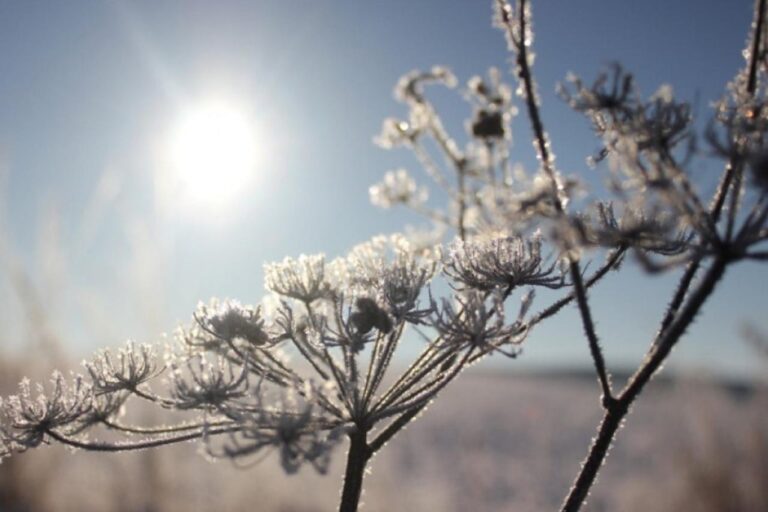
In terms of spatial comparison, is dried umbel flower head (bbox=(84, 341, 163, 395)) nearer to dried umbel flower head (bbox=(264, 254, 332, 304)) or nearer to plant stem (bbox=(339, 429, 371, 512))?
dried umbel flower head (bbox=(264, 254, 332, 304))

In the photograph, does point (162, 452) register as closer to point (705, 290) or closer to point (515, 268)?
point (515, 268)

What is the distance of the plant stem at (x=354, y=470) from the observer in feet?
5.85

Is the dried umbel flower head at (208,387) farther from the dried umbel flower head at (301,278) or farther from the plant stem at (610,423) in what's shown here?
the plant stem at (610,423)

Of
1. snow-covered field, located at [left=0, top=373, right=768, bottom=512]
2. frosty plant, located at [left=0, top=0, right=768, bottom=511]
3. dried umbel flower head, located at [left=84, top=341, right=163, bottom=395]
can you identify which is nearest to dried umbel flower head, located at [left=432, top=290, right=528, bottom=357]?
frosty plant, located at [left=0, top=0, right=768, bottom=511]

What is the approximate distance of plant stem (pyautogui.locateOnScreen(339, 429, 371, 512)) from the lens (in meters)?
1.78

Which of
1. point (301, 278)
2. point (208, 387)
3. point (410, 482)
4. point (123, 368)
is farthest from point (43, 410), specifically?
point (410, 482)

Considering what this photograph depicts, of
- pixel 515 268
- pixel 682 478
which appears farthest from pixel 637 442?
pixel 515 268

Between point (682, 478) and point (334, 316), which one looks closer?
point (334, 316)

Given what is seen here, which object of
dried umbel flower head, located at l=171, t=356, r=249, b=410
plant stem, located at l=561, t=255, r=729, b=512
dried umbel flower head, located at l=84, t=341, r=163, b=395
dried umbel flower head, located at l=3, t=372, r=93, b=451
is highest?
dried umbel flower head, located at l=84, t=341, r=163, b=395

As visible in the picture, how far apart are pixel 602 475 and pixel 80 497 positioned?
12.0 meters

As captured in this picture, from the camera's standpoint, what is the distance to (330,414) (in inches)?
66.9

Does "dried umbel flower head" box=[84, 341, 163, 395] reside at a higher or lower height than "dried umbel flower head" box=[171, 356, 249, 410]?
higher

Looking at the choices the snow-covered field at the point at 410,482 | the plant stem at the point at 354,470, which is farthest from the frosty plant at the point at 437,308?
the snow-covered field at the point at 410,482

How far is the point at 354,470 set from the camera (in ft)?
5.92
